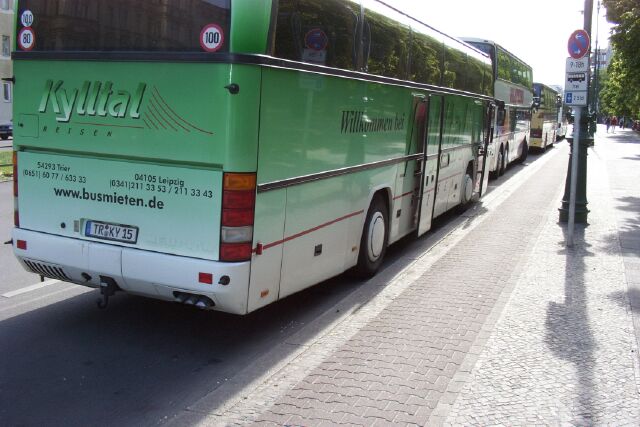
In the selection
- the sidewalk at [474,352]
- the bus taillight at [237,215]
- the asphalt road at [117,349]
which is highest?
the bus taillight at [237,215]

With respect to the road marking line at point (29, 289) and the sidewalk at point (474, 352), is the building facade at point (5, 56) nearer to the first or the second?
the road marking line at point (29, 289)

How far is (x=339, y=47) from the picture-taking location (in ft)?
21.7

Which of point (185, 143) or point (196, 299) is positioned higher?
point (185, 143)

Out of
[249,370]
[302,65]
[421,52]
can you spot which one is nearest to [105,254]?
[249,370]

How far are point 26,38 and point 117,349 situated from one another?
2.79 metres

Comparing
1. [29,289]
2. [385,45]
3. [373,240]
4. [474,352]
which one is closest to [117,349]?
[29,289]

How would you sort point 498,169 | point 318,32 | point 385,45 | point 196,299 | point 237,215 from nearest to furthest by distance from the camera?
point 237,215 < point 196,299 < point 318,32 < point 385,45 < point 498,169

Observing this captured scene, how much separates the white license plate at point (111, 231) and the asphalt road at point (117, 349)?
944mm

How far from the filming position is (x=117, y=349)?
5766 mm

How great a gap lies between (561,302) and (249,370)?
3.69 m

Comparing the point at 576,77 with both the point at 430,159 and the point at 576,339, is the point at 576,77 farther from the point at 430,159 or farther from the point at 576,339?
the point at 576,339

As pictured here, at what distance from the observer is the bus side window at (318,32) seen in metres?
5.48

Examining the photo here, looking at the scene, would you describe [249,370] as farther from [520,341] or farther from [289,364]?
[520,341]

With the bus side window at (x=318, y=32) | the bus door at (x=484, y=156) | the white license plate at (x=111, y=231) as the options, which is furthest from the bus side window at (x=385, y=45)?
the bus door at (x=484, y=156)
